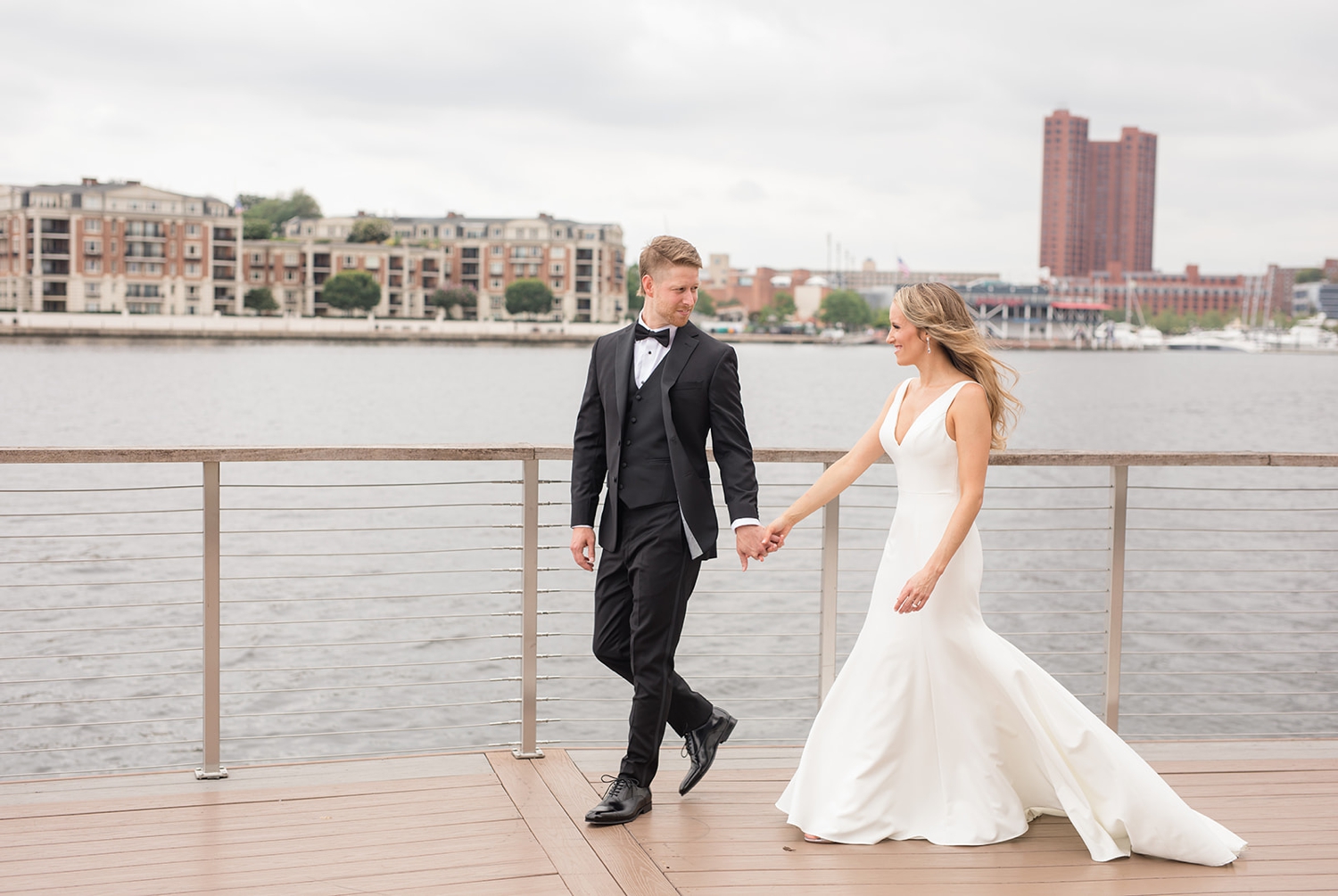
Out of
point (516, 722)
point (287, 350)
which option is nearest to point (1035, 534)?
point (516, 722)

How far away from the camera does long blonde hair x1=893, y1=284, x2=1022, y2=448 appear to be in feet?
10.7

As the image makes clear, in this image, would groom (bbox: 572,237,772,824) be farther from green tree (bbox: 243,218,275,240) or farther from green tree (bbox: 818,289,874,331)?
green tree (bbox: 818,289,874,331)

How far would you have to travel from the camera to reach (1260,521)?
25422 millimetres

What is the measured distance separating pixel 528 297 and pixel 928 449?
125 meters

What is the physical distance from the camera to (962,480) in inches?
128

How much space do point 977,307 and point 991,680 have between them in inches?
5105

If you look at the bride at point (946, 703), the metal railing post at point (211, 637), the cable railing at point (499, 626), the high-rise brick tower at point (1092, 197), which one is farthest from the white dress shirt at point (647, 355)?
the high-rise brick tower at point (1092, 197)

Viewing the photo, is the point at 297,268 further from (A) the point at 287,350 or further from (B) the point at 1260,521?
(B) the point at 1260,521

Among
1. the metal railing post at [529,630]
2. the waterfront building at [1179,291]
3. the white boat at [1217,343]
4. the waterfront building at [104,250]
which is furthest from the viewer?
the waterfront building at [1179,291]

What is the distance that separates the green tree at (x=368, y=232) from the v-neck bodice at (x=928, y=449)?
130 meters

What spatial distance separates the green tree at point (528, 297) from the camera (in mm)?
125625

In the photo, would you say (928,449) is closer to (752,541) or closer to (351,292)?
(752,541)

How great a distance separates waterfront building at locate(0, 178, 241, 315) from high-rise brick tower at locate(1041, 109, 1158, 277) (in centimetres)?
12583

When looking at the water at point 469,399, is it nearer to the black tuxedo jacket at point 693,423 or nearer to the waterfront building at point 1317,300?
the black tuxedo jacket at point 693,423
